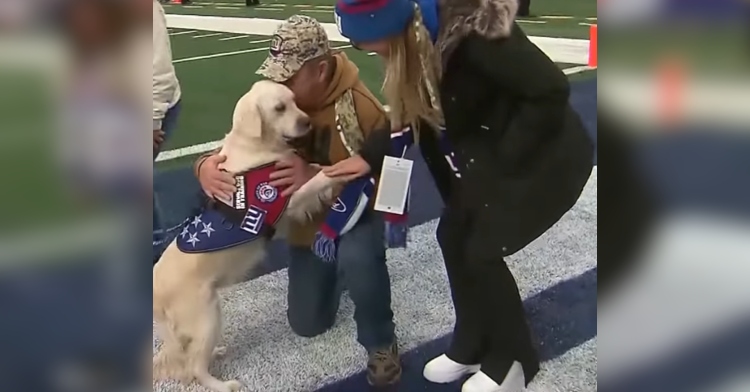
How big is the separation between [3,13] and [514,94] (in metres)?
0.65

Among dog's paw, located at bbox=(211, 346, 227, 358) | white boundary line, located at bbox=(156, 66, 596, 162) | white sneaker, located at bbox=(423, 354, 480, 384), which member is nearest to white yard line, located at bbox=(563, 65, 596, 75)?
white boundary line, located at bbox=(156, 66, 596, 162)

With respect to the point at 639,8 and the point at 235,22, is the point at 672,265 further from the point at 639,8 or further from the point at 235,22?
→ the point at 235,22

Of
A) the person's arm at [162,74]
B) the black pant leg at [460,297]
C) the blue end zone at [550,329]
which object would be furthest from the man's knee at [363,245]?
the person's arm at [162,74]

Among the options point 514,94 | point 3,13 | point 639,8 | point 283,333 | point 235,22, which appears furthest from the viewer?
point 235,22

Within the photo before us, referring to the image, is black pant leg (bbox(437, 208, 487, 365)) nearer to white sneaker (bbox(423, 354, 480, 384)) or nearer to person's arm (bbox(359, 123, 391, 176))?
white sneaker (bbox(423, 354, 480, 384))

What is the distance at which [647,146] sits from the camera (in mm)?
1136

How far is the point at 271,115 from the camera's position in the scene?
122 cm

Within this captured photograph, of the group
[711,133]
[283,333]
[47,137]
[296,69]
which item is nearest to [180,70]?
[296,69]

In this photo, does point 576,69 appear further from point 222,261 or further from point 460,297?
point 222,261

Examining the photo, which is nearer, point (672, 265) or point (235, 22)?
point (672, 265)

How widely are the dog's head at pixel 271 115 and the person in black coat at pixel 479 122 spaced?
8 centimetres

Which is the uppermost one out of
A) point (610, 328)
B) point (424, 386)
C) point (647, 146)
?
point (647, 146)

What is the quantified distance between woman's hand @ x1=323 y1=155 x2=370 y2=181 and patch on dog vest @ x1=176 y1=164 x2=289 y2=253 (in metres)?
0.08

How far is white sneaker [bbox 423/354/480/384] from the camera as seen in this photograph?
140 centimetres
